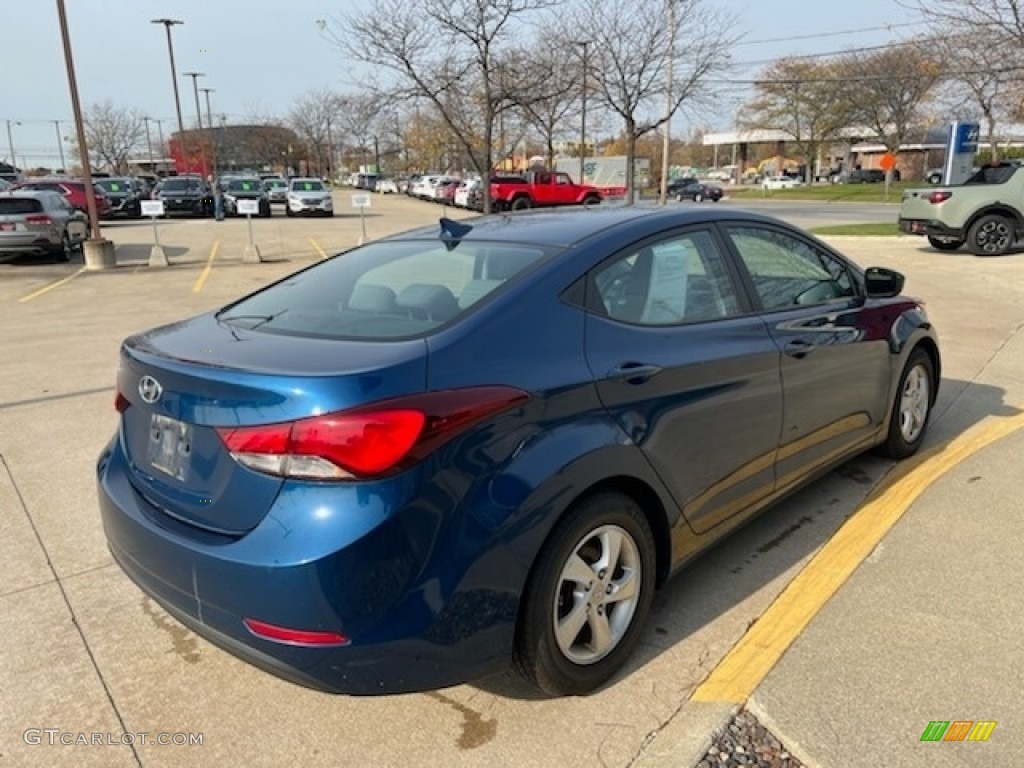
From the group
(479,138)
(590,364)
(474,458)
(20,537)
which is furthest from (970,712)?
(479,138)

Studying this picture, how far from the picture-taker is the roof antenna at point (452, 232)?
126 inches

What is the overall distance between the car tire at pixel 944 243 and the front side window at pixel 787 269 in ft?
44.4

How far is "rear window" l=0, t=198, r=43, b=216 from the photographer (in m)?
16.1

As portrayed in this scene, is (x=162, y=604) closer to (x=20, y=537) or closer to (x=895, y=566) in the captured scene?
(x=20, y=537)

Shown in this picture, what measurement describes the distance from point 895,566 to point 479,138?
23.0 meters

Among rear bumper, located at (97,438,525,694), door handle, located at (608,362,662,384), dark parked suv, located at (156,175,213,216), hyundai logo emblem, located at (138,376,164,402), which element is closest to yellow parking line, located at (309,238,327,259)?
dark parked suv, located at (156,175,213,216)

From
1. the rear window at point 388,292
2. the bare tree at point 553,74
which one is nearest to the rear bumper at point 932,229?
the bare tree at point 553,74

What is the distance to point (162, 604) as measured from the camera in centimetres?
244

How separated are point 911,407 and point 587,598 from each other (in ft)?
10.0

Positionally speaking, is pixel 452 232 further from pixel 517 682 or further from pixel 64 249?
pixel 64 249

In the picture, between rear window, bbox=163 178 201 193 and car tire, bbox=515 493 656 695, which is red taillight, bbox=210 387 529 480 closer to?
car tire, bbox=515 493 656 695

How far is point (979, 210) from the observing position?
14.6 m

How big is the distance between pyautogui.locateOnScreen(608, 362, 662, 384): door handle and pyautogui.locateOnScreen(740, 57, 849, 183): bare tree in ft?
209

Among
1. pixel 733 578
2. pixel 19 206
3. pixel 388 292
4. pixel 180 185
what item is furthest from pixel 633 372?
pixel 180 185
